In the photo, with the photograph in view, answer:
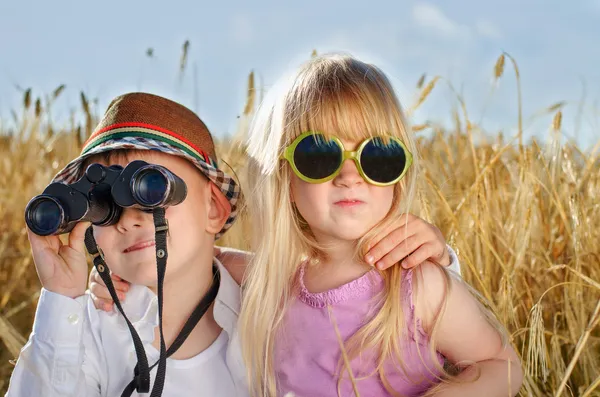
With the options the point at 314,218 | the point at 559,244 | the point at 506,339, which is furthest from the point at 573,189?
the point at 314,218

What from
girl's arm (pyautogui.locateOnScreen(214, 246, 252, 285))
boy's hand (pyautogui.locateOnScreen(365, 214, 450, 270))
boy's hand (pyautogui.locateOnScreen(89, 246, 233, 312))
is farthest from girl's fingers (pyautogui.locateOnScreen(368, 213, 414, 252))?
boy's hand (pyautogui.locateOnScreen(89, 246, 233, 312))

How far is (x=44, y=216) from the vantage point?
248cm

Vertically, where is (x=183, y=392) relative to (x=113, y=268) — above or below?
below

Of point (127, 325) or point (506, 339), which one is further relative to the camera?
point (127, 325)

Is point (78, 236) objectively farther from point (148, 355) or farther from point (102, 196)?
point (148, 355)

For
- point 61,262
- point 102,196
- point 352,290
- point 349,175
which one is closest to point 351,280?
point 352,290

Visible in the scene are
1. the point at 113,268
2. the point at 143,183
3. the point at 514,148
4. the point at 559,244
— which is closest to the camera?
the point at 143,183

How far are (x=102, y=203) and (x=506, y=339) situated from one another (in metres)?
1.43

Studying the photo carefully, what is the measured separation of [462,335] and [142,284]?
115 centimetres

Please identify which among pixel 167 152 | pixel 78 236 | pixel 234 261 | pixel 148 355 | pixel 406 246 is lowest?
pixel 148 355

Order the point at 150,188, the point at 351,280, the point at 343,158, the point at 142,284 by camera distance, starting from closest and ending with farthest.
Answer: the point at 150,188
the point at 343,158
the point at 351,280
the point at 142,284

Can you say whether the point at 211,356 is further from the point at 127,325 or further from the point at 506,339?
the point at 506,339

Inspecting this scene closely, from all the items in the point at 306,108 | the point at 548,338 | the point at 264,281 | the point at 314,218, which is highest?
the point at 306,108

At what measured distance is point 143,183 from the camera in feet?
7.91
